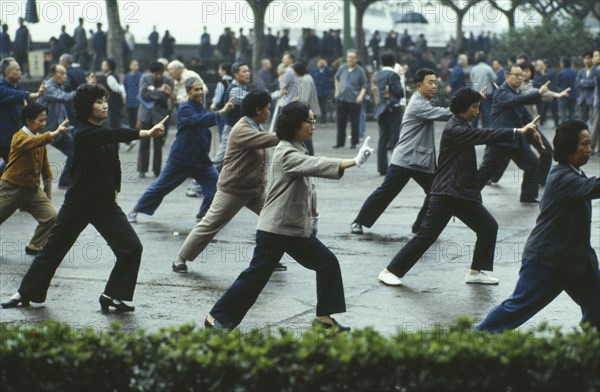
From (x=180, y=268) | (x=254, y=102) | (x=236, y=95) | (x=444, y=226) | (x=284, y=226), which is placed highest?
(x=254, y=102)

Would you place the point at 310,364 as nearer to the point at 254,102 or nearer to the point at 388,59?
the point at 254,102

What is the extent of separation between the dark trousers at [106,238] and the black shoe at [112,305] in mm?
45

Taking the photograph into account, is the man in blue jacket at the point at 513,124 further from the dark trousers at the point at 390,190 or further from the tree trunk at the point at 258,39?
the tree trunk at the point at 258,39

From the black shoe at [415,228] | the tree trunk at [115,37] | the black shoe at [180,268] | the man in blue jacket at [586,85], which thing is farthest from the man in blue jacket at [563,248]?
the tree trunk at [115,37]

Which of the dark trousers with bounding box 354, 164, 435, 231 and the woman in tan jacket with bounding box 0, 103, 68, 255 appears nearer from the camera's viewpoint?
the woman in tan jacket with bounding box 0, 103, 68, 255

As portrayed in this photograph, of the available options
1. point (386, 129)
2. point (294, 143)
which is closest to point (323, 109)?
point (386, 129)

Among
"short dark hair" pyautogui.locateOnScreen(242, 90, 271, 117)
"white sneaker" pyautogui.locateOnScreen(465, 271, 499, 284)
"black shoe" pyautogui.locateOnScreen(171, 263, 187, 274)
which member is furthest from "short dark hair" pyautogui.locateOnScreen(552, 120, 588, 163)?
"black shoe" pyautogui.locateOnScreen(171, 263, 187, 274)

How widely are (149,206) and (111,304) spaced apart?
403 centimetres

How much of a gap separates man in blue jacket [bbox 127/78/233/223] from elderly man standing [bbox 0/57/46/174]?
1.91 metres

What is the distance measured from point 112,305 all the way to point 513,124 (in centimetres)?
677

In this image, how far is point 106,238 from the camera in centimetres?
849

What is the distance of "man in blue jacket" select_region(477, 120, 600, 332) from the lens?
254 inches

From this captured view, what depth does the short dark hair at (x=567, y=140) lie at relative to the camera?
6543mm

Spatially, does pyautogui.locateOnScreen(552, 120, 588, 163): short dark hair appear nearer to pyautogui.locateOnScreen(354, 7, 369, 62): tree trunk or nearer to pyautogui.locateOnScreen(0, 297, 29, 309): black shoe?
pyautogui.locateOnScreen(0, 297, 29, 309): black shoe
